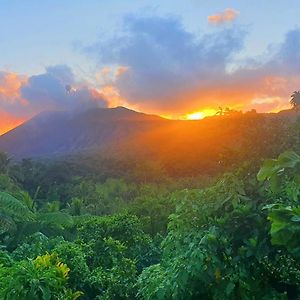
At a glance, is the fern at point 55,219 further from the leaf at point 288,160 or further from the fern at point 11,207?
the leaf at point 288,160

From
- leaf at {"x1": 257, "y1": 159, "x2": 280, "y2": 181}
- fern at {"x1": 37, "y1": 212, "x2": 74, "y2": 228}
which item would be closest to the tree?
fern at {"x1": 37, "y1": 212, "x2": 74, "y2": 228}

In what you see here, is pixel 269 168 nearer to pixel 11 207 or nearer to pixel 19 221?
pixel 11 207

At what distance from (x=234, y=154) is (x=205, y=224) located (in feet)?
2.13

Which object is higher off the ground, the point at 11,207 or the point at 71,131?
the point at 71,131

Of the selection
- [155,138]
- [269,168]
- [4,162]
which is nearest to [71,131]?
[155,138]

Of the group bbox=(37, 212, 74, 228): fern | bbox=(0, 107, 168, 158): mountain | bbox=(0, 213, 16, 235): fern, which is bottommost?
bbox=(37, 212, 74, 228): fern

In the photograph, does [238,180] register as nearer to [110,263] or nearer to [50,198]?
[110,263]

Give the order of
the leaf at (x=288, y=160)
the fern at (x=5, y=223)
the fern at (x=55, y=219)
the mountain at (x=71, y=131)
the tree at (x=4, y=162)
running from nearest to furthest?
the leaf at (x=288, y=160) → the fern at (x=5, y=223) → the fern at (x=55, y=219) → the tree at (x=4, y=162) → the mountain at (x=71, y=131)

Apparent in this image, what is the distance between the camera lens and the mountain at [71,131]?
120125mm

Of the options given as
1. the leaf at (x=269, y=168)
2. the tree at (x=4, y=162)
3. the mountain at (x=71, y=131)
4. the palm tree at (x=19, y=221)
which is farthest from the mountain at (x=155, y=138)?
the palm tree at (x=19, y=221)

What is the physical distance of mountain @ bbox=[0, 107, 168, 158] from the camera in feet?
394

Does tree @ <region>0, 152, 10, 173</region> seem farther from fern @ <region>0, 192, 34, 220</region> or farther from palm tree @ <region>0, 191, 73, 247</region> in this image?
fern @ <region>0, 192, 34, 220</region>

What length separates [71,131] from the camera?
144 meters

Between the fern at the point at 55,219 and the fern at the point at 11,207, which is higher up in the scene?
the fern at the point at 11,207
